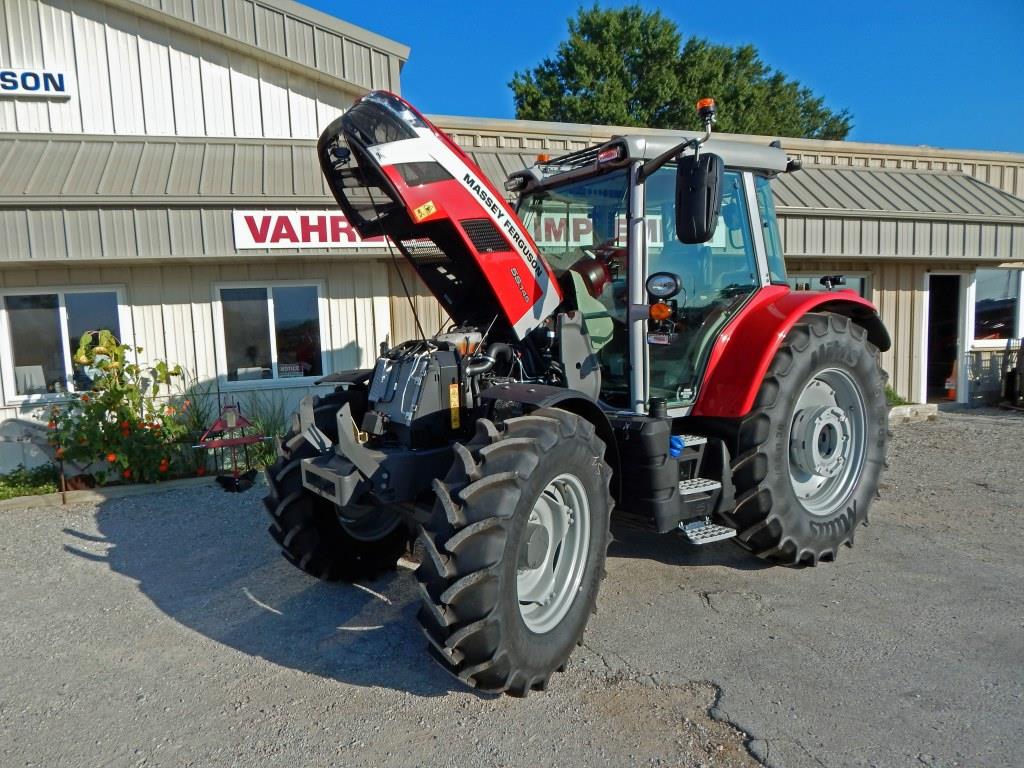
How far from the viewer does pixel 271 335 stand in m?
7.80

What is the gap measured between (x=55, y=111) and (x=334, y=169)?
20.1ft

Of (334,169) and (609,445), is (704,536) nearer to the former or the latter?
(609,445)

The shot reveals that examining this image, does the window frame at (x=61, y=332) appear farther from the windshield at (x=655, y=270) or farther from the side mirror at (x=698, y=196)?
the side mirror at (x=698, y=196)

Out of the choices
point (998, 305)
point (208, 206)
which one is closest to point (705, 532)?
point (208, 206)

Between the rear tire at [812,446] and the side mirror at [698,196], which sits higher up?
the side mirror at [698,196]

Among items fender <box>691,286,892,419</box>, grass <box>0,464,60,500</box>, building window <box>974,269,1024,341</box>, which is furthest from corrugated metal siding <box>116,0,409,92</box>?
building window <box>974,269,1024,341</box>

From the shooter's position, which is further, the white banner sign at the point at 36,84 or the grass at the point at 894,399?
the grass at the point at 894,399

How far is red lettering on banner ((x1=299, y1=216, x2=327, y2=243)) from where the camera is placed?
6965 mm

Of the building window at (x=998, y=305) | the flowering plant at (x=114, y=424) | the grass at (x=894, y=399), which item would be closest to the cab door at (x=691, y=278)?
the flowering plant at (x=114, y=424)

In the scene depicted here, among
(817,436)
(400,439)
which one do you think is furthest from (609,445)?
(817,436)

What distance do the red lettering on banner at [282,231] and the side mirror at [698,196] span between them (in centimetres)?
475

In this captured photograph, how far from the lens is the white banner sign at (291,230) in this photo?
22.2 ft

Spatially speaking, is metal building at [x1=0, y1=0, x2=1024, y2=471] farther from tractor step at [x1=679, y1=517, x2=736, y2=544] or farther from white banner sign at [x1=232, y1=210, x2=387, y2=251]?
tractor step at [x1=679, y1=517, x2=736, y2=544]

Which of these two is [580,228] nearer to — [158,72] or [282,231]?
[282,231]
